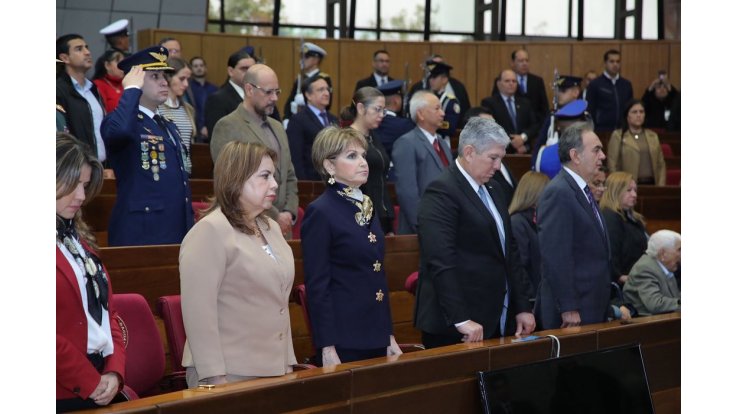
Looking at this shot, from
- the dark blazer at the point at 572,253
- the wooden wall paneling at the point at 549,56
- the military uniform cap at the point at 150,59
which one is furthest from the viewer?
the wooden wall paneling at the point at 549,56

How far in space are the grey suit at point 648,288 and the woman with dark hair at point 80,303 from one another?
318 centimetres

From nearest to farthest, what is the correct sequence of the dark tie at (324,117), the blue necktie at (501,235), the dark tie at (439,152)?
1. the blue necktie at (501,235)
2. the dark tie at (439,152)
3. the dark tie at (324,117)

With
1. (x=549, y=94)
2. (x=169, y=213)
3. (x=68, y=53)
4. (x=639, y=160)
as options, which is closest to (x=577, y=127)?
(x=169, y=213)

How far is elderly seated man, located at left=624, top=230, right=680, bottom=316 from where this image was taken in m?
5.02

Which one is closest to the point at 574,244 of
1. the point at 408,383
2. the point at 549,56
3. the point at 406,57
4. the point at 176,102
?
the point at 408,383

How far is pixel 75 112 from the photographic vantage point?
519cm

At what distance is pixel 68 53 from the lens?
546 centimetres

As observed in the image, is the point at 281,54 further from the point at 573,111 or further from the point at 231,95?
the point at 573,111

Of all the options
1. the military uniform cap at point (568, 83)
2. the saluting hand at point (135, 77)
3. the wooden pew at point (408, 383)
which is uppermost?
the military uniform cap at point (568, 83)

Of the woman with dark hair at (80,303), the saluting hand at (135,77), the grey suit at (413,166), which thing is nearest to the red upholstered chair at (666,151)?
the grey suit at (413,166)

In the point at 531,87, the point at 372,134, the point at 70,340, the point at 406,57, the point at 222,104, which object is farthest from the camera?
the point at 406,57

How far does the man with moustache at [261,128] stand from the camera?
14.7 feet

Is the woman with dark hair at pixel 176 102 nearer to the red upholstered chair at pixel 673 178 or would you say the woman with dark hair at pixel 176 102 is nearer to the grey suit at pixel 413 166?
the grey suit at pixel 413 166

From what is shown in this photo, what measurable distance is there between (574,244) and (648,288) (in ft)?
4.41
